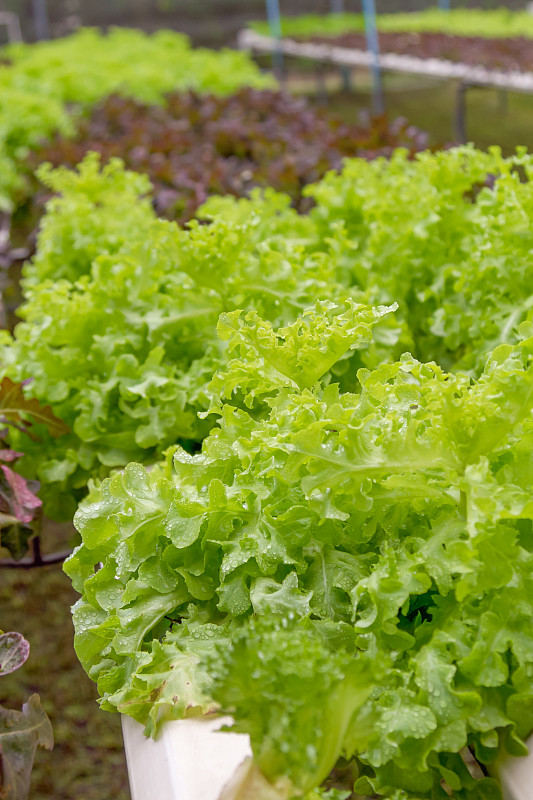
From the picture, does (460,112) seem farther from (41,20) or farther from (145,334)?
(41,20)

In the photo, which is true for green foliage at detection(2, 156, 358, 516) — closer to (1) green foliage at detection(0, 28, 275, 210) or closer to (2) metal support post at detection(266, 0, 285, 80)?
(1) green foliage at detection(0, 28, 275, 210)

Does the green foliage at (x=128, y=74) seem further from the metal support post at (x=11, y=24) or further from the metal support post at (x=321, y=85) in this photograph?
the metal support post at (x=11, y=24)

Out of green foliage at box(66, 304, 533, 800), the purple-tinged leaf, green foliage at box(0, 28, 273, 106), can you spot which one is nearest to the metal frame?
green foliage at box(0, 28, 273, 106)

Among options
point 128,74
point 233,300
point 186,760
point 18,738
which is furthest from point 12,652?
point 128,74

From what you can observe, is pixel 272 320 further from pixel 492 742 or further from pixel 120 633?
pixel 492 742

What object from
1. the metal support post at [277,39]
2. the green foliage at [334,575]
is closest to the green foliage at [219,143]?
the green foliage at [334,575]

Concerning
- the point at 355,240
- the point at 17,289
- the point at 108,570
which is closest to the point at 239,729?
the point at 108,570

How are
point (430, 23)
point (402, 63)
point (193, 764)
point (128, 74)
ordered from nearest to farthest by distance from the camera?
point (193, 764) → point (128, 74) → point (402, 63) → point (430, 23)
